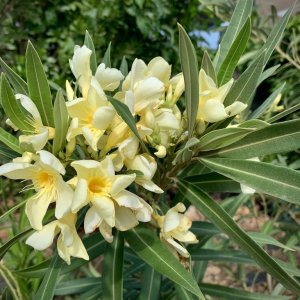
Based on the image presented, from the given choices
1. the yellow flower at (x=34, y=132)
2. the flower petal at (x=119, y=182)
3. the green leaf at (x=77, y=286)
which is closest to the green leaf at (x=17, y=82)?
the yellow flower at (x=34, y=132)

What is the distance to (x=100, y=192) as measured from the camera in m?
0.65

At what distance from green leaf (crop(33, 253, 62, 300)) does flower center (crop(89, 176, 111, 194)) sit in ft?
0.93

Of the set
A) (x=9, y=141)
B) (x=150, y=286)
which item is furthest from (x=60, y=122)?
(x=150, y=286)

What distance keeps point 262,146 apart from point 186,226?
0.65 feet

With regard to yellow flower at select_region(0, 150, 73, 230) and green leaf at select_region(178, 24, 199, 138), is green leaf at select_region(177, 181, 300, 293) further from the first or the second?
yellow flower at select_region(0, 150, 73, 230)

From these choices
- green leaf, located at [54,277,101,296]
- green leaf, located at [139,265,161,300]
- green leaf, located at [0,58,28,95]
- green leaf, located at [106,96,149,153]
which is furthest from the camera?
green leaf, located at [54,277,101,296]

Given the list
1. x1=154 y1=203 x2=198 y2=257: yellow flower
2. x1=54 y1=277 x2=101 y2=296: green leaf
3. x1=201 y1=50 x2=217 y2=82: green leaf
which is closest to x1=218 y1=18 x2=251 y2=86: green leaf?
x1=201 y1=50 x2=217 y2=82: green leaf

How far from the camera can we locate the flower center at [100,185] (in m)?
0.65

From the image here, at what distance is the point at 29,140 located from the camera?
0.66 metres

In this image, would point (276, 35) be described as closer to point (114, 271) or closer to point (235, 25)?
point (235, 25)

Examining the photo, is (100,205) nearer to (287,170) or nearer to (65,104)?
(65,104)

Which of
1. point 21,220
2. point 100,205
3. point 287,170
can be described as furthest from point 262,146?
point 21,220

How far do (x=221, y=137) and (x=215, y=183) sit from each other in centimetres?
22

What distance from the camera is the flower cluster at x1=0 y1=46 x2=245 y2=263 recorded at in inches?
25.2
